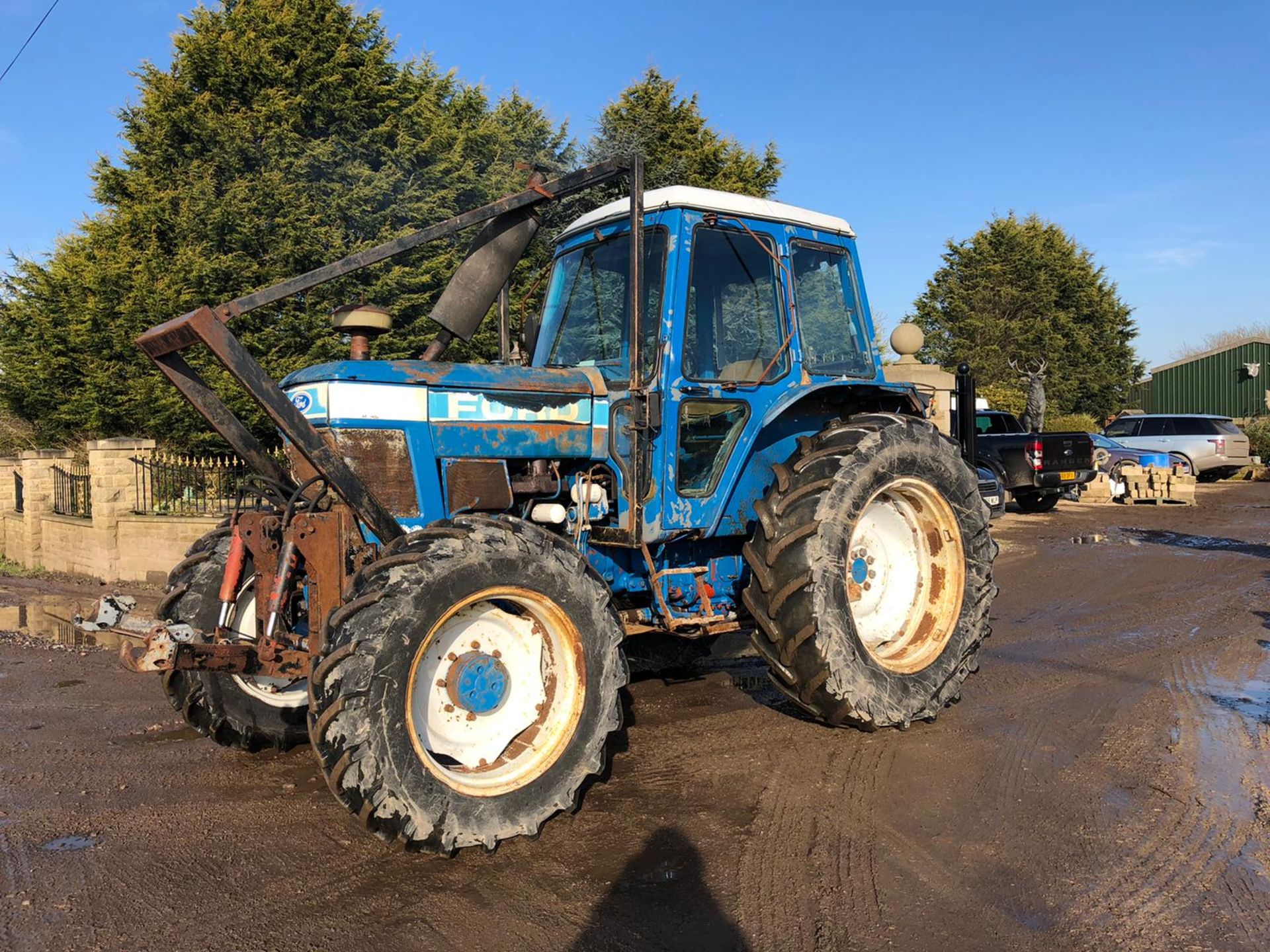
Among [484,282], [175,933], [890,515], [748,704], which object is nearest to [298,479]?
[484,282]

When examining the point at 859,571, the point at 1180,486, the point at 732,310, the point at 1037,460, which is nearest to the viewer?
the point at 732,310

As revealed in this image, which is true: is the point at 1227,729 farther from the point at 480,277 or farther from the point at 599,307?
the point at 480,277

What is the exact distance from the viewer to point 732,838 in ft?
12.0

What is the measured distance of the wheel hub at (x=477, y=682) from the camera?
367cm

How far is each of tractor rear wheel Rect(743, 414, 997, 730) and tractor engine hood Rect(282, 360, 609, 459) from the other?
40.0 inches

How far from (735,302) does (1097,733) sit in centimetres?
293

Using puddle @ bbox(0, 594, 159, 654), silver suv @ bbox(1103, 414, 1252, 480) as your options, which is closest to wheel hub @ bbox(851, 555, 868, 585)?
puddle @ bbox(0, 594, 159, 654)

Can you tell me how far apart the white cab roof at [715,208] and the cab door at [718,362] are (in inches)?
2.7

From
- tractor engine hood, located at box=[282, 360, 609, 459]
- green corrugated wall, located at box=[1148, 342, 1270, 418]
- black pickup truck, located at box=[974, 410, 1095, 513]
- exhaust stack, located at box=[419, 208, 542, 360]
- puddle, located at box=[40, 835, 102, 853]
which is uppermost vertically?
green corrugated wall, located at box=[1148, 342, 1270, 418]

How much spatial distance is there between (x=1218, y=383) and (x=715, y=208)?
39963 mm

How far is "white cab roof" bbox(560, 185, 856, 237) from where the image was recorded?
468cm

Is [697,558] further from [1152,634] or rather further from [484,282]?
[1152,634]

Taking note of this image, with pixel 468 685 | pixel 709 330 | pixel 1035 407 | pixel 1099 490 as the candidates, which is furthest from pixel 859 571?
pixel 1035 407

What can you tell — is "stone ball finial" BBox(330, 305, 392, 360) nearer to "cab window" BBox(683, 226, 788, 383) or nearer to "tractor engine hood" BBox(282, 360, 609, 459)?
"tractor engine hood" BBox(282, 360, 609, 459)
